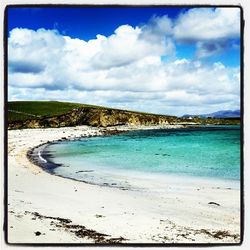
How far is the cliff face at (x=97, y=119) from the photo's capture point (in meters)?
4.25

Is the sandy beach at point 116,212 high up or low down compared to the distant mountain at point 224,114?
down

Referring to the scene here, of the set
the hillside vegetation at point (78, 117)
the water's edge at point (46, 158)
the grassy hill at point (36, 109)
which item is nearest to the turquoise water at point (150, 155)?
the water's edge at point (46, 158)

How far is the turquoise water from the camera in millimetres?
4242

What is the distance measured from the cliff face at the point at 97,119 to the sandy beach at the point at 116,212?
255mm

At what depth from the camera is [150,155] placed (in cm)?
467

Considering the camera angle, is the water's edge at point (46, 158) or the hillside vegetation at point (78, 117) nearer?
the hillside vegetation at point (78, 117)

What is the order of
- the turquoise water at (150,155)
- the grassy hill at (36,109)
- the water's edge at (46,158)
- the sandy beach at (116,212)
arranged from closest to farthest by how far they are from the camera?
the sandy beach at (116,212) → the grassy hill at (36,109) → the turquoise water at (150,155) → the water's edge at (46,158)

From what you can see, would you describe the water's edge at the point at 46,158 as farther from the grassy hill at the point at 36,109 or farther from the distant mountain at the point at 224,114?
the distant mountain at the point at 224,114

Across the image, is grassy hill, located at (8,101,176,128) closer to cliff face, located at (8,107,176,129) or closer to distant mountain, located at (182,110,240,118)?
cliff face, located at (8,107,176,129)

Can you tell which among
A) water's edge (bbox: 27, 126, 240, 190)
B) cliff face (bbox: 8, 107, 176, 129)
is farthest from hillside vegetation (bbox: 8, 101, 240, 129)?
water's edge (bbox: 27, 126, 240, 190)

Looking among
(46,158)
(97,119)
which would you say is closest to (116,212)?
(97,119)

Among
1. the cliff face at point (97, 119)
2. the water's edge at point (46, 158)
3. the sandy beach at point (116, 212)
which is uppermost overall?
the cliff face at point (97, 119)

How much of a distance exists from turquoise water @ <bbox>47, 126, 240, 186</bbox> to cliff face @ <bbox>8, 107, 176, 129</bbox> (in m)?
0.16
